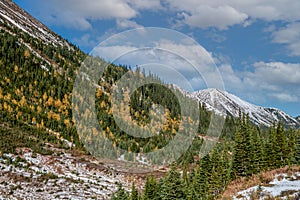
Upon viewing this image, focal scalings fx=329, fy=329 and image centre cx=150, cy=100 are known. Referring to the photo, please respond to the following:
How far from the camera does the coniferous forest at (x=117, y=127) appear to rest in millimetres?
50500

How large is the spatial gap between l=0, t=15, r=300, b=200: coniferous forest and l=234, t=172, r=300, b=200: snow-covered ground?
1008 centimetres

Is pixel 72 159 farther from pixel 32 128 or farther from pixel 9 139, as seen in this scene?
pixel 32 128

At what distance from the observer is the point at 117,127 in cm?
11462

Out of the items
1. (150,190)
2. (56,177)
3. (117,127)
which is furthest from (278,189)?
(117,127)

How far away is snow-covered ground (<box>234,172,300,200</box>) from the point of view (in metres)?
15.6

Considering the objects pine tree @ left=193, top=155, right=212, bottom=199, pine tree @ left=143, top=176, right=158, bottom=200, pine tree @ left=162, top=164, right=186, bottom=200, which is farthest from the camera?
pine tree @ left=193, top=155, right=212, bottom=199

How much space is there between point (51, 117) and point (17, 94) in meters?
11.5

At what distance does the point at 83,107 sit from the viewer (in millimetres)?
111625

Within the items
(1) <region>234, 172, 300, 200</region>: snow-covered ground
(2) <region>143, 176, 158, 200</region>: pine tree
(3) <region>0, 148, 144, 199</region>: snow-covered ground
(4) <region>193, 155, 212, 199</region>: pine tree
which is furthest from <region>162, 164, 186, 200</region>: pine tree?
(1) <region>234, 172, 300, 200</region>: snow-covered ground

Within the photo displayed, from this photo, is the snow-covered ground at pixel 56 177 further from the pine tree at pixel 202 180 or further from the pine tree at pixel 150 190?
the pine tree at pixel 202 180

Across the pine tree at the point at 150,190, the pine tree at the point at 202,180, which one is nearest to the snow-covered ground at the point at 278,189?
the pine tree at the point at 150,190

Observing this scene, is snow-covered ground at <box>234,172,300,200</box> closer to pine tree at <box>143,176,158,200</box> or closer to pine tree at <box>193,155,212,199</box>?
pine tree at <box>143,176,158,200</box>

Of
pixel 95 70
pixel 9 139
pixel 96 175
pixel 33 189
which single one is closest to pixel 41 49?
pixel 95 70

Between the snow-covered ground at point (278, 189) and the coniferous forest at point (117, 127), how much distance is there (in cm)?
1008
